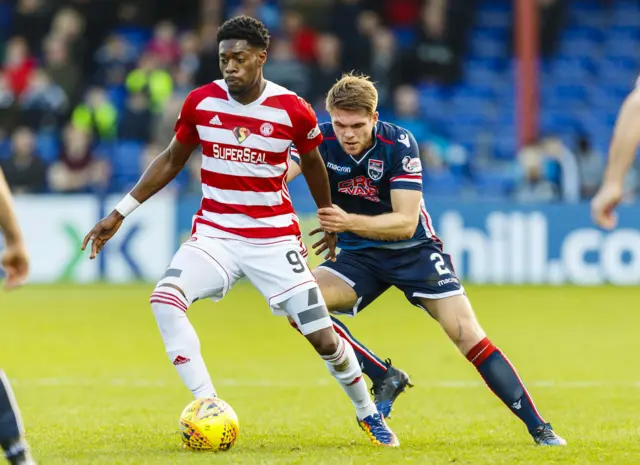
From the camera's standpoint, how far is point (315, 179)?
6.64 m

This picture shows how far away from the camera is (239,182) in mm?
6484

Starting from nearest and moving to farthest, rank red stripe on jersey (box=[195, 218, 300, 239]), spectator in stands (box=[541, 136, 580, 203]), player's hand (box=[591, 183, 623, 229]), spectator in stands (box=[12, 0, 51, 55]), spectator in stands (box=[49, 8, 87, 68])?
player's hand (box=[591, 183, 623, 229]) → red stripe on jersey (box=[195, 218, 300, 239]) → spectator in stands (box=[541, 136, 580, 203]) → spectator in stands (box=[49, 8, 87, 68]) → spectator in stands (box=[12, 0, 51, 55])

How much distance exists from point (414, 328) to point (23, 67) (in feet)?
33.0

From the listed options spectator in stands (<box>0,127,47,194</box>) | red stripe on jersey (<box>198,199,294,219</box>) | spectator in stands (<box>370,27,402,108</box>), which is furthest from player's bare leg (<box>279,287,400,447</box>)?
spectator in stands (<box>370,27,402,108</box>)

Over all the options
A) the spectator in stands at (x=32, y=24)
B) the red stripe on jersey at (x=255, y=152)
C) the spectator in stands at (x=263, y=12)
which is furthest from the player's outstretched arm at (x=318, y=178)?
the spectator in stands at (x=32, y=24)

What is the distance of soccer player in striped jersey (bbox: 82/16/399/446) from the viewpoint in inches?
250

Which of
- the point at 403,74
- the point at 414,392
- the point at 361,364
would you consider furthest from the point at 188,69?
the point at 361,364

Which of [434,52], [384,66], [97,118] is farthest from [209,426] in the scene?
[434,52]

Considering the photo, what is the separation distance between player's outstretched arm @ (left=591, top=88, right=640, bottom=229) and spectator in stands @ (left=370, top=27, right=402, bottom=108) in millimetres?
15077

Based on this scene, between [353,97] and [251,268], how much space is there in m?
1.06

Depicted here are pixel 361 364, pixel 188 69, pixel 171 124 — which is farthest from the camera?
pixel 188 69

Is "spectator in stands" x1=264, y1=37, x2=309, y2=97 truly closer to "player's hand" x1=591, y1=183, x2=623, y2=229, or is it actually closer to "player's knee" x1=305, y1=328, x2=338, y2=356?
"player's knee" x1=305, y1=328, x2=338, y2=356

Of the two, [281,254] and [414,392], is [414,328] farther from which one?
[281,254]

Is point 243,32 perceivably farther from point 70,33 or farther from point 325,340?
point 70,33
